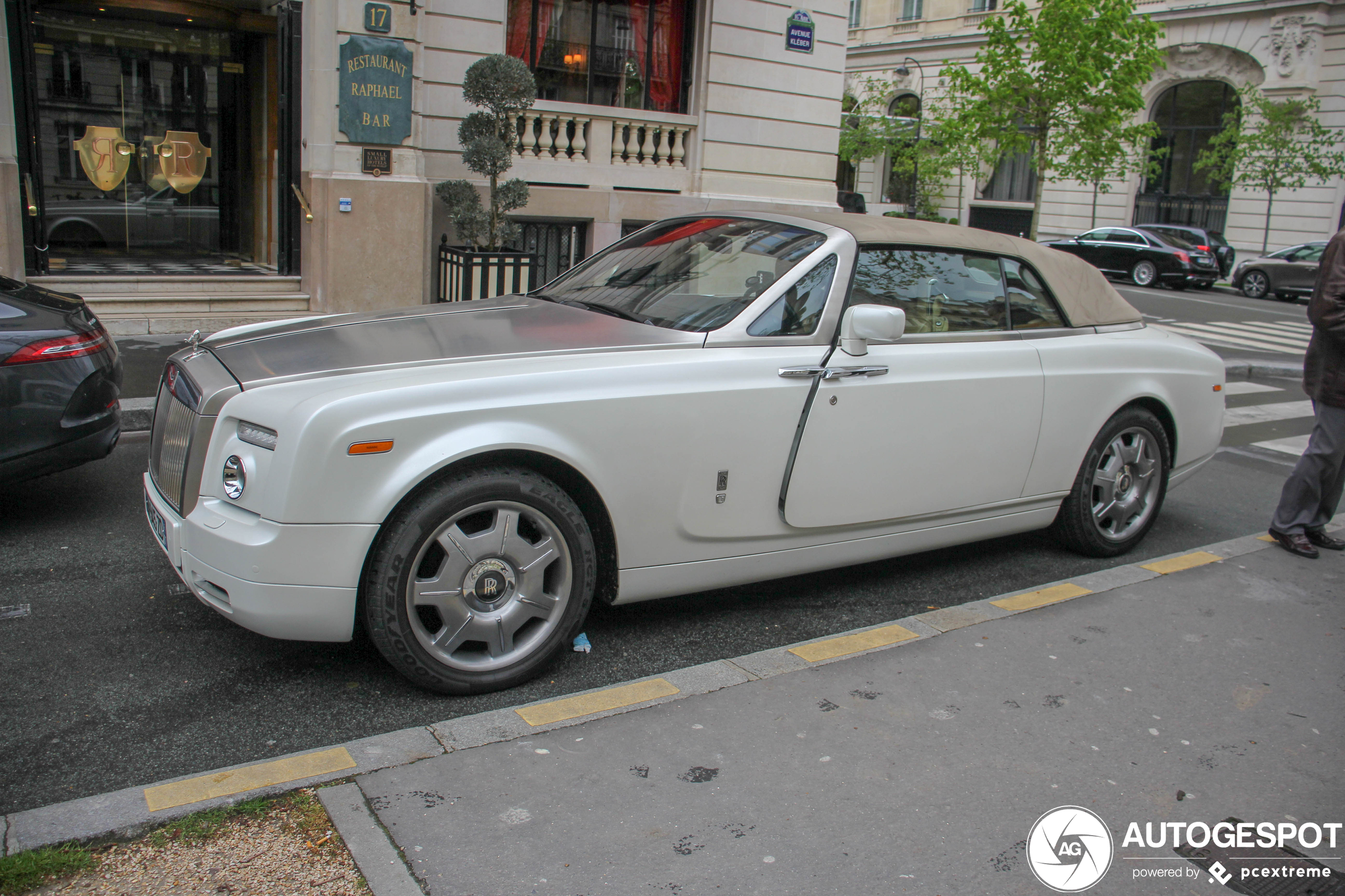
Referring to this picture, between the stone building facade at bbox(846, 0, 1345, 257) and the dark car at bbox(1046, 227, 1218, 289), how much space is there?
333 cm

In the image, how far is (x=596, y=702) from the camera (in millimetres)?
3512

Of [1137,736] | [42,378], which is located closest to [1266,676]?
[1137,736]

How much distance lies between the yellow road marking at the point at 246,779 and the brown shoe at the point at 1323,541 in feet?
16.9

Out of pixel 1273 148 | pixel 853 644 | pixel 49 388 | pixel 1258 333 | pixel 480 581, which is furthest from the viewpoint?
pixel 1273 148

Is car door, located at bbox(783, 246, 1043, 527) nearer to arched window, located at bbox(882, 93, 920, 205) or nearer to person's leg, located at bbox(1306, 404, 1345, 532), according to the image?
person's leg, located at bbox(1306, 404, 1345, 532)

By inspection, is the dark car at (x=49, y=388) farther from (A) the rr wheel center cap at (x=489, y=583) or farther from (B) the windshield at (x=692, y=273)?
(A) the rr wheel center cap at (x=489, y=583)

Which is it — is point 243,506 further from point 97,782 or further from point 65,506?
point 65,506

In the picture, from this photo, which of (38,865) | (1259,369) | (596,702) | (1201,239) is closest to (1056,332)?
(596,702)

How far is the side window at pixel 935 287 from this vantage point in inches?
173

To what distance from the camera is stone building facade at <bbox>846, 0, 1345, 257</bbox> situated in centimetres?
3238

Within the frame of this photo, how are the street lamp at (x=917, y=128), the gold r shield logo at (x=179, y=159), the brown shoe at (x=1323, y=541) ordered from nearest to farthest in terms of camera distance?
the brown shoe at (x=1323, y=541) → the gold r shield logo at (x=179, y=159) → the street lamp at (x=917, y=128)

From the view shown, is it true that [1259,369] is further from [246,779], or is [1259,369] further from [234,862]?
[234,862]

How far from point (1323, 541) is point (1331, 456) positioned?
1.73 feet

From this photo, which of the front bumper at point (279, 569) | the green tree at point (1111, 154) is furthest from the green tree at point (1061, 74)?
the front bumper at point (279, 569)
